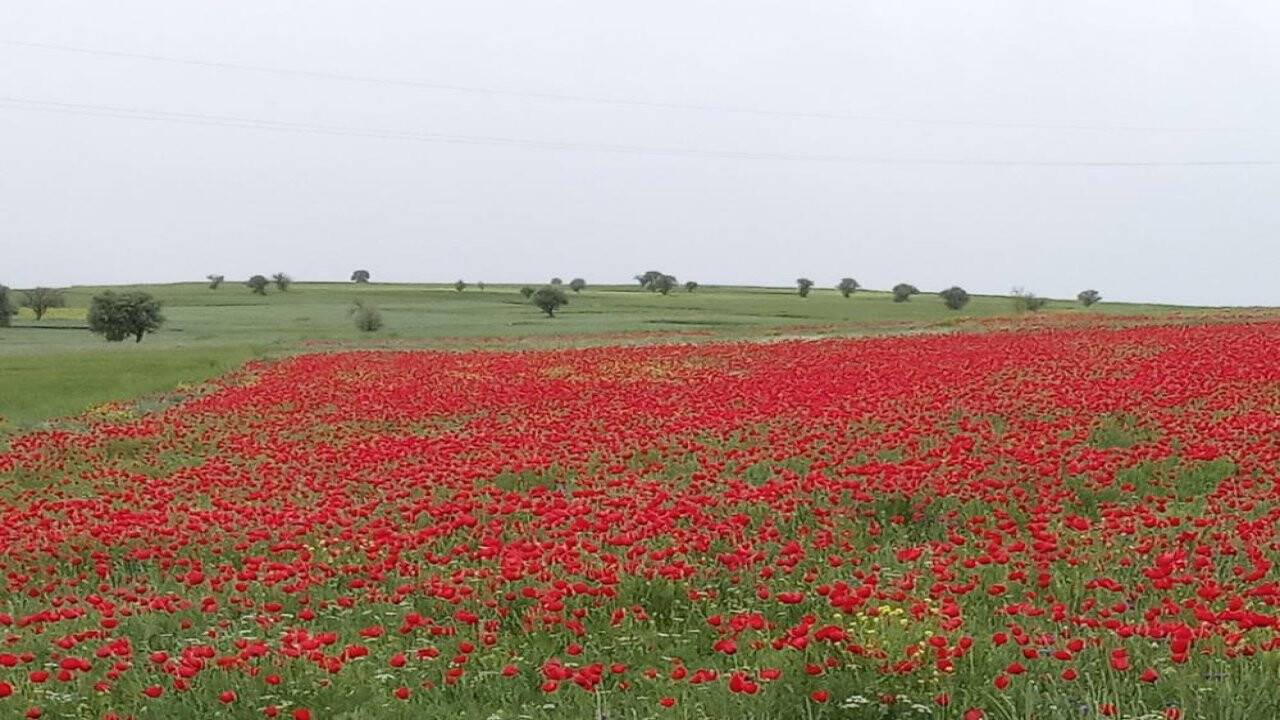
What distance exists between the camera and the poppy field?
6246 millimetres

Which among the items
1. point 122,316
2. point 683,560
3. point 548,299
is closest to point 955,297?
point 548,299

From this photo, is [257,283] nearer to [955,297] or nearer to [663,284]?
[663,284]

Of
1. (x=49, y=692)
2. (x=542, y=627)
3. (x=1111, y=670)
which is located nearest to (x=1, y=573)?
(x=49, y=692)

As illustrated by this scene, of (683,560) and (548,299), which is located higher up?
(548,299)

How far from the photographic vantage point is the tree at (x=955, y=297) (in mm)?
119875

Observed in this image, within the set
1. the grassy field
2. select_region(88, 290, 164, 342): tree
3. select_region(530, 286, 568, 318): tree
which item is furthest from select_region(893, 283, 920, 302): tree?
select_region(88, 290, 164, 342): tree

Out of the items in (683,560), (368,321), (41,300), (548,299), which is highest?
(548,299)

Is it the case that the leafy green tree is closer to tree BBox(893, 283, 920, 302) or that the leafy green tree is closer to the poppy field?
tree BBox(893, 283, 920, 302)

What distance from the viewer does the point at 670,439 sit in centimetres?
1525

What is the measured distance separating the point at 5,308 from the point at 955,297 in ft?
284

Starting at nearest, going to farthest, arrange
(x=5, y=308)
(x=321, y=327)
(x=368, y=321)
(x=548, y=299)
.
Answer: (x=368, y=321) < (x=321, y=327) < (x=5, y=308) < (x=548, y=299)

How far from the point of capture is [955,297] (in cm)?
12038

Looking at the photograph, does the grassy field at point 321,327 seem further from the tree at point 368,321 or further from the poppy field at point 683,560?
the poppy field at point 683,560

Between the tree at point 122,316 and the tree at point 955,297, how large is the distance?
77407 mm
